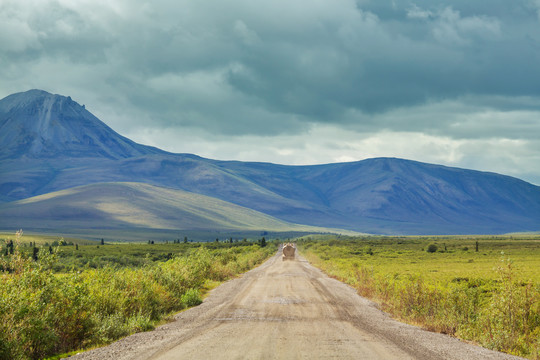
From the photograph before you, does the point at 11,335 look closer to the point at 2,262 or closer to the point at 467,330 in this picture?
the point at 2,262

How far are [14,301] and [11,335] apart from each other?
0.81 m

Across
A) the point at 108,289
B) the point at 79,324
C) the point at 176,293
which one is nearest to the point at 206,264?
the point at 176,293

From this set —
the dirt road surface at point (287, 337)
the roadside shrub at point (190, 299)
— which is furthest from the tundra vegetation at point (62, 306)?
the roadside shrub at point (190, 299)

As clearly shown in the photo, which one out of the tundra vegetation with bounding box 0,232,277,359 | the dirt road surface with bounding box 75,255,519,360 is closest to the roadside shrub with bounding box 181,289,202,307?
the dirt road surface with bounding box 75,255,519,360

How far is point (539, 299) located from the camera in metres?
16.7

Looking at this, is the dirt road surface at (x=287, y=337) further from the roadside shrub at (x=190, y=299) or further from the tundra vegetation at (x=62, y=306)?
the tundra vegetation at (x=62, y=306)

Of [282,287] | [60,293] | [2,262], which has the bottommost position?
[282,287]

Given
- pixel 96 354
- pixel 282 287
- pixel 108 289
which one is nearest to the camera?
pixel 96 354

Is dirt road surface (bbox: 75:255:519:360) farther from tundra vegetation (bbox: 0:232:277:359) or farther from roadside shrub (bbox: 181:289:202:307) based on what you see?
tundra vegetation (bbox: 0:232:277:359)

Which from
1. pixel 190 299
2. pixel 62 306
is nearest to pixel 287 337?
pixel 62 306

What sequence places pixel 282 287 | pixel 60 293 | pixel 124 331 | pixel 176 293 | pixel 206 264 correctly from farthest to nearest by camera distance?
1. pixel 206 264
2. pixel 282 287
3. pixel 176 293
4. pixel 124 331
5. pixel 60 293

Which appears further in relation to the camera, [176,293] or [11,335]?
[176,293]

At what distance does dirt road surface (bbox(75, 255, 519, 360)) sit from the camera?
41.9 feet

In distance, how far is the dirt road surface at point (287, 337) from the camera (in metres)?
12.8
